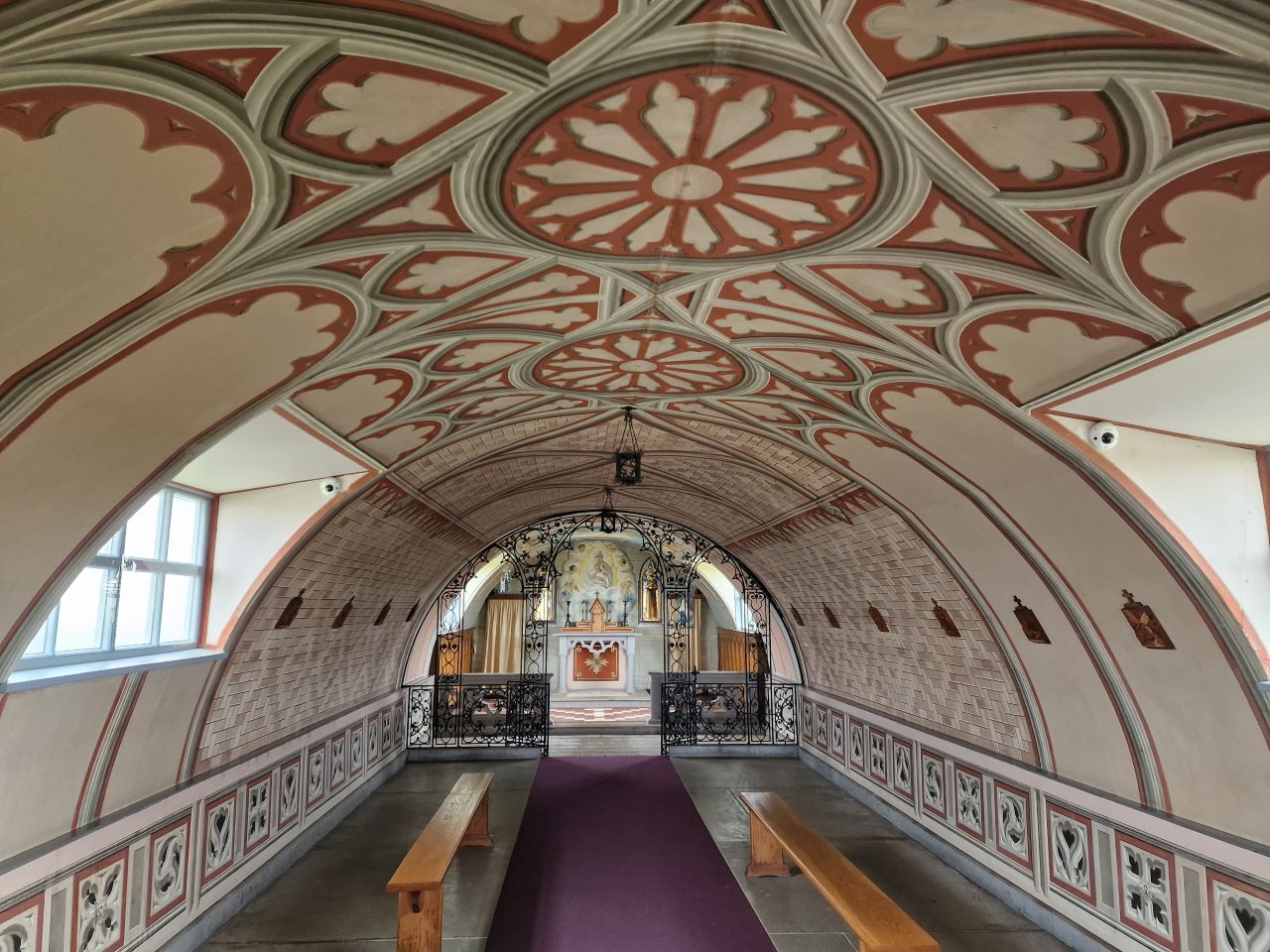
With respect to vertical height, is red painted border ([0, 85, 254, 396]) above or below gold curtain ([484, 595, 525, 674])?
above

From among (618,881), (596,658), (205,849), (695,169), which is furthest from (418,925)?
(596,658)

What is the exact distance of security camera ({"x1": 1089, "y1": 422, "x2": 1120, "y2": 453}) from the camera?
4.34 m

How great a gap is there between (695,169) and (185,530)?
17.2ft

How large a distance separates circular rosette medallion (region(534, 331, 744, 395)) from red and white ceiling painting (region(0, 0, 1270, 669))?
0.68 metres

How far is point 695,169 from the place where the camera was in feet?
9.79

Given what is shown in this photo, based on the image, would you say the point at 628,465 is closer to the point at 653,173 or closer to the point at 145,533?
the point at 145,533

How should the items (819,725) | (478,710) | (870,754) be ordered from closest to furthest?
(870,754) → (819,725) → (478,710)

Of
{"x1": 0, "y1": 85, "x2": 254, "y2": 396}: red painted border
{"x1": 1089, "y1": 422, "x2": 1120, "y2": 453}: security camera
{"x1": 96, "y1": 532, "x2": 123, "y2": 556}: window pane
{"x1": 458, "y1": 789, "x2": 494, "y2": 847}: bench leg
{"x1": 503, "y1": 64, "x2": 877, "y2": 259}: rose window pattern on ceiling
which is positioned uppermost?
{"x1": 503, "y1": 64, "x2": 877, "y2": 259}: rose window pattern on ceiling

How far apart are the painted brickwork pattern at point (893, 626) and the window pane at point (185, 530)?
576cm

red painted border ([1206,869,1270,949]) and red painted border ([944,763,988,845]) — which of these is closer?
red painted border ([1206,869,1270,949])

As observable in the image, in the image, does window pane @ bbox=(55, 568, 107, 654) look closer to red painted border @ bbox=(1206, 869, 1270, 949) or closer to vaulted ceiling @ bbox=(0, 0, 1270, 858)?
vaulted ceiling @ bbox=(0, 0, 1270, 858)

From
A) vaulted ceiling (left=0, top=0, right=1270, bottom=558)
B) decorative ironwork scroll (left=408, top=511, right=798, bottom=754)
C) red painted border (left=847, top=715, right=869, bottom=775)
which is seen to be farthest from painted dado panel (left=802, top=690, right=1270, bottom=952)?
decorative ironwork scroll (left=408, top=511, right=798, bottom=754)

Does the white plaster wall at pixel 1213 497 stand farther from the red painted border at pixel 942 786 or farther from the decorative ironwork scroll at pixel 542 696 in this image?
the decorative ironwork scroll at pixel 542 696

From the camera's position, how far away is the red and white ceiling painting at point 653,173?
6.61 feet
